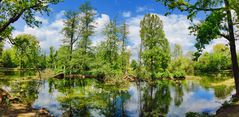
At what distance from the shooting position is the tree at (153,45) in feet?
238

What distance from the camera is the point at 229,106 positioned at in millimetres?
19719

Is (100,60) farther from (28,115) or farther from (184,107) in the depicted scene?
(28,115)

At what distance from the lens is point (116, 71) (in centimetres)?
6575

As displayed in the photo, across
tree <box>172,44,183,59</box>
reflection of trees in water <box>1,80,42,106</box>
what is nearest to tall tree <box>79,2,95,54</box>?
reflection of trees in water <box>1,80,42,106</box>

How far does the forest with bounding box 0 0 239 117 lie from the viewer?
21630 millimetres

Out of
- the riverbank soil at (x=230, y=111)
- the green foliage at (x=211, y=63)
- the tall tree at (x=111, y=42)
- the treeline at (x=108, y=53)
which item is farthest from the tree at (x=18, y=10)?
the green foliage at (x=211, y=63)

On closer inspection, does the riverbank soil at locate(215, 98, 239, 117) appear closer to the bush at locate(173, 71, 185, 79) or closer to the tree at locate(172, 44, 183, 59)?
the bush at locate(173, 71, 185, 79)

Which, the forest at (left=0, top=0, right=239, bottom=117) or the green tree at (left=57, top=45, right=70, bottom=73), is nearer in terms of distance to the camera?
the forest at (left=0, top=0, right=239, bottom=117)

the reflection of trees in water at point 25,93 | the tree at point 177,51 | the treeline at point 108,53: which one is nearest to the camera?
the reflection of trees in water at point 25,93

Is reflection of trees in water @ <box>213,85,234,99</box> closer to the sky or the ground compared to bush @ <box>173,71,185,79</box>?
closer to the ground

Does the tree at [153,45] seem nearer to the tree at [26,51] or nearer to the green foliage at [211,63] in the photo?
the green foliage at [211,63]

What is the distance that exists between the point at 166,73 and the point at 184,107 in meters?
48.2

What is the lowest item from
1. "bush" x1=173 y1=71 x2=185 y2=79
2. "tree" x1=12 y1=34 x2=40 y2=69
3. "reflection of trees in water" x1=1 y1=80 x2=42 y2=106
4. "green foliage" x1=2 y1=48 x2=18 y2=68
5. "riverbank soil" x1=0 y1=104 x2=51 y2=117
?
"riverbank soil" x1=0 y1=104 x2=51 y2=117

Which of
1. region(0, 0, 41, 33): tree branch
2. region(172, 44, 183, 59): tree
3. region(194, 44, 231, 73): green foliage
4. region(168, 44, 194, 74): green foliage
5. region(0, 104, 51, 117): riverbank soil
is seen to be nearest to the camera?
region(0, 104, 51, 117): riverbank soil
